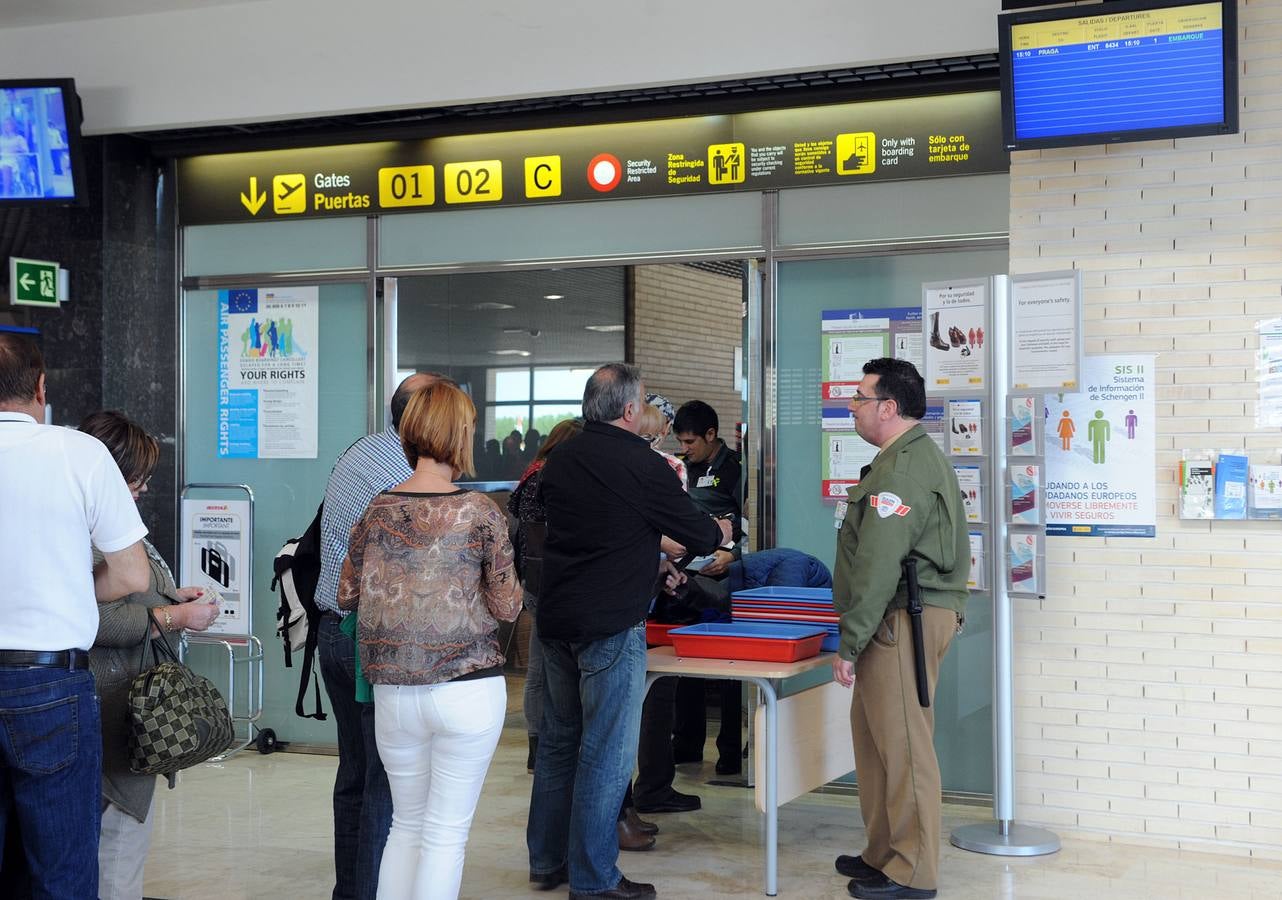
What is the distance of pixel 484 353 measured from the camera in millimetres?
6680

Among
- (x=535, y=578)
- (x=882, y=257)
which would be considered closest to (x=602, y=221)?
(x=882, y=257)

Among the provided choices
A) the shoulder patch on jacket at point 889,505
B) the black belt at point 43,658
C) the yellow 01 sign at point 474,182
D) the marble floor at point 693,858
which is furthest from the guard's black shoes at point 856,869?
the yellow 01 sign at point 474,182

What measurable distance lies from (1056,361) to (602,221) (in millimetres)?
2354

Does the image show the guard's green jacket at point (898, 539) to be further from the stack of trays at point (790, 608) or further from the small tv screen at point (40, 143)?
the small tv screen at point (40, 143)

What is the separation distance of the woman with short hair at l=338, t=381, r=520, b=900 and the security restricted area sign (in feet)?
10.2

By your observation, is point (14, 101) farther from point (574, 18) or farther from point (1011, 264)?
point (1011, 264)

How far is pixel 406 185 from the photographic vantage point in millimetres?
6574

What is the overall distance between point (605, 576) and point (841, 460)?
2.19 meters

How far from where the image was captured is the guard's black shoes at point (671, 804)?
546 cm

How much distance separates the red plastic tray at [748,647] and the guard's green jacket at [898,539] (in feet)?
0.59

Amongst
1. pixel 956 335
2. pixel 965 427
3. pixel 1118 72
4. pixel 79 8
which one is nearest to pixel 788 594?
pixel 965 427

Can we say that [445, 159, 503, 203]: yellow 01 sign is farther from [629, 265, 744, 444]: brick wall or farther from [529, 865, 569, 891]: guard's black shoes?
[529, 865, 569, 891]: guard's black shoes

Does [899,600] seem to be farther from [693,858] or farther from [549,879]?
[549,879]

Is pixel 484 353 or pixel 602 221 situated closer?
pixel 602 221
